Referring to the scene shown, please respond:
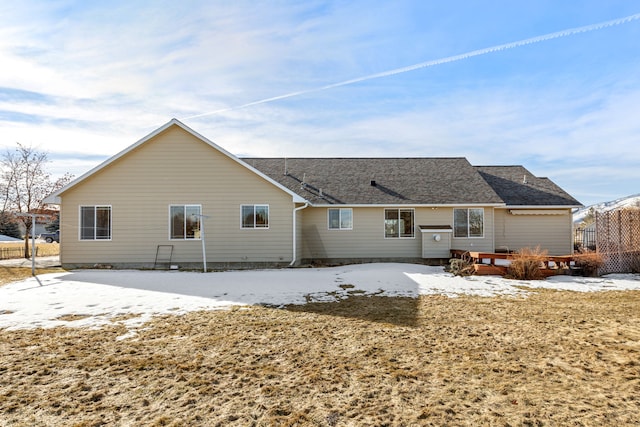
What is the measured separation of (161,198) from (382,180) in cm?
1013

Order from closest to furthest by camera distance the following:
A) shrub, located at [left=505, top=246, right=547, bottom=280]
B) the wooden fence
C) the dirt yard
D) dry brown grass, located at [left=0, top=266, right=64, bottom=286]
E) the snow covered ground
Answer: the dirt yard < the snow covered ground < dry brown grass, located at [left=0, top=266, right=64, bottom=286] < shrub, located at [left=505, top=246, right=547, bottom=280] < the wooden fence

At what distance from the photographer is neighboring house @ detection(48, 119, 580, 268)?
14.8m

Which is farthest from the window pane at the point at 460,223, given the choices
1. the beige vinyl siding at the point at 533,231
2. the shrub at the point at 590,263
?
the shrub at the point at 590,263

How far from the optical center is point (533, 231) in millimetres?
17453

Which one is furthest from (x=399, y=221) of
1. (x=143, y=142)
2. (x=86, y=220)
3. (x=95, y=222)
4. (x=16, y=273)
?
(x=16, y=273)

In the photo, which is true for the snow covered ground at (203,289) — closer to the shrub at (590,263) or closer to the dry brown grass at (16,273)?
the shrub at (590,263)

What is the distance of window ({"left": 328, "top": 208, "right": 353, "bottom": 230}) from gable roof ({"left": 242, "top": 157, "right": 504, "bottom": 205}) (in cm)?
51

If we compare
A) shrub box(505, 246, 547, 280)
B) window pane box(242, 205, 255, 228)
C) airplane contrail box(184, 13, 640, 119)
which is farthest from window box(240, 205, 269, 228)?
shrub box(505, 246, 547, 280)

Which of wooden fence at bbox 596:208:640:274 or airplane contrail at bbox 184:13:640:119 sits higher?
airplane contrail at bbox 184:13:640:119

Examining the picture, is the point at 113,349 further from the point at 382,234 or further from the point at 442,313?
the point at 382,234

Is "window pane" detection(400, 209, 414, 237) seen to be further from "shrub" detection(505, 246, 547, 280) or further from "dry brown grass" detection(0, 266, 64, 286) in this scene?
"dry brown grass" detection(0, 266, 64, 286)

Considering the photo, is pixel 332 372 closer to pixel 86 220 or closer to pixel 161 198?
pixel 161 198

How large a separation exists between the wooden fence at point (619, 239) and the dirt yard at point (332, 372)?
22.4ft

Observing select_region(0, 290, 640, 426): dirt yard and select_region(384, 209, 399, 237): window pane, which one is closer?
select_region(0, 290, 640, 426): dirt yard
